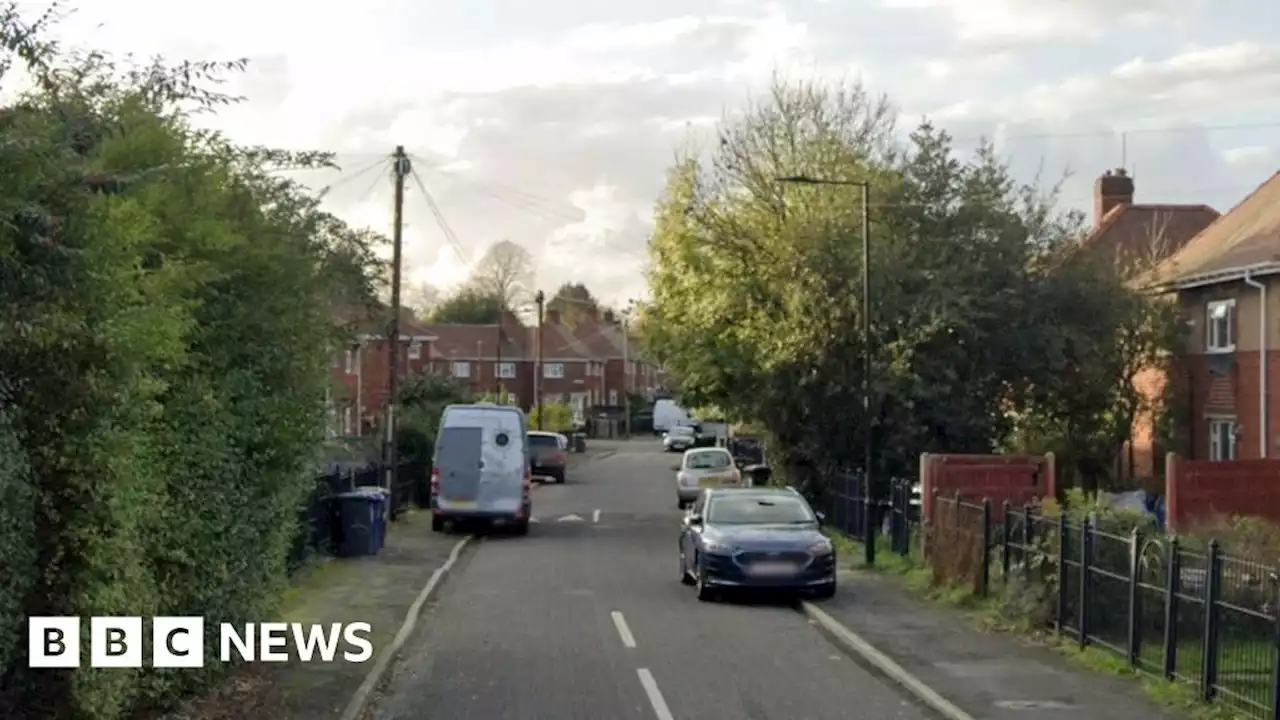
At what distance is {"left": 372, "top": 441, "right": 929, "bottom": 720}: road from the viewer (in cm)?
1225

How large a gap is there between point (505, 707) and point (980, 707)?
151 inches

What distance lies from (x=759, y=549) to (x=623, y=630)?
319 centimetres

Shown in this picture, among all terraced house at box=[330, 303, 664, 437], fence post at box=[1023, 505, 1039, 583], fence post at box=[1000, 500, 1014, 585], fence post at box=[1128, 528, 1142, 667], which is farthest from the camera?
terraced house at box=[330, 303, 664, 437]

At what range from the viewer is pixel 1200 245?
36.8 m

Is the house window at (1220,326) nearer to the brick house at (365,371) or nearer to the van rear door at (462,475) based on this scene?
the van rear door at (462,475)

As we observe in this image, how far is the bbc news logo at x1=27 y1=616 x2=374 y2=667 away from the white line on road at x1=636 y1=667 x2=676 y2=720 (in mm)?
2657

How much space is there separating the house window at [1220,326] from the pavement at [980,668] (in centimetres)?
1598

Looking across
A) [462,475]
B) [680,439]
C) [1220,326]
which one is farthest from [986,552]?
[680,439]

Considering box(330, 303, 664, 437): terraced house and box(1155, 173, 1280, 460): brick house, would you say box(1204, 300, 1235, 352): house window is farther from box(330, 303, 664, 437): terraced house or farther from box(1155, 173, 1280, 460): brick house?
box(330, 303, 664, 437): terraced house

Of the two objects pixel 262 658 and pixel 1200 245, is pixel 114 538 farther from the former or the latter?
pixel 1200 245

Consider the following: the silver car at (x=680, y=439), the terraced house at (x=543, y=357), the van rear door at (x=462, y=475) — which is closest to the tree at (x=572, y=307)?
the terraced house at (x=543, y=357)

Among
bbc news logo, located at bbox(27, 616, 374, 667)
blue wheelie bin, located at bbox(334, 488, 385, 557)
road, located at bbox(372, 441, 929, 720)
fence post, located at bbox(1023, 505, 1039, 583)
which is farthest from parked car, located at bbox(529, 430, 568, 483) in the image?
fence post, located at bbox(1023, 505, 1039, 583)

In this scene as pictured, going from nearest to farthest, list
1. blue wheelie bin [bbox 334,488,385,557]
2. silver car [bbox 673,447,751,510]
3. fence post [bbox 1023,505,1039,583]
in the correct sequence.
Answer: fence post [bbox 1023,505,1039,583]
blue wheelie bin [bbox 334,488,385,557]
silver car [bbox 673,447,751,510]

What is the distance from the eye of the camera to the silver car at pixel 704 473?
39.6 m
